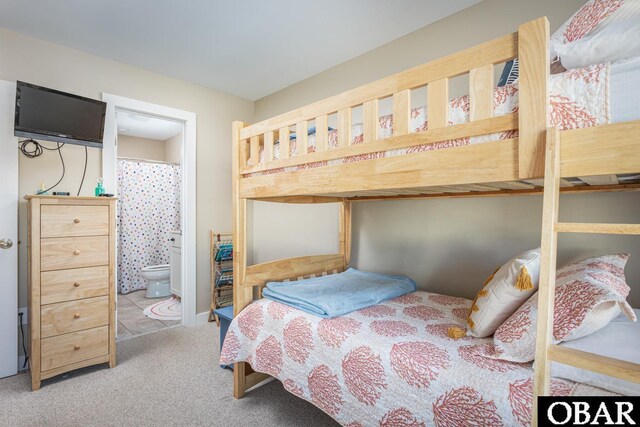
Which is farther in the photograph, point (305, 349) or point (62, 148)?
point (62, 148)

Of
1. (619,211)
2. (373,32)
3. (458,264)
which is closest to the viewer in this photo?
(619,211)

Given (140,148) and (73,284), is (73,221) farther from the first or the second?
(140,148)

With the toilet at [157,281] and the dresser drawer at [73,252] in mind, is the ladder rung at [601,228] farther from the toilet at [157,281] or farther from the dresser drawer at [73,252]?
the toilet at [157,281]

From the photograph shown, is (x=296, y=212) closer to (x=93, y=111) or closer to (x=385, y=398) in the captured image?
(x=93, y=111)

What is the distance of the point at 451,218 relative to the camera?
2.24 m

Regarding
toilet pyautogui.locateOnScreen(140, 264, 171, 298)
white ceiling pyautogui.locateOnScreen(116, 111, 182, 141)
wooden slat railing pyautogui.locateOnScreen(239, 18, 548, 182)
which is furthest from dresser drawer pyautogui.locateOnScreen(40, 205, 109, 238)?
toilet pyautogui.locateOnScreen(140, 264, 171, 298)

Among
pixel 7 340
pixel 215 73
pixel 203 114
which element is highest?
pixel 215 73

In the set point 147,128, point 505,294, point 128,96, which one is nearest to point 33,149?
point 128,96

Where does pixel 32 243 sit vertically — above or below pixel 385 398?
above

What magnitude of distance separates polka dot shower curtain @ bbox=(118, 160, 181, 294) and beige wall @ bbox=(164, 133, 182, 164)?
244 millimetres

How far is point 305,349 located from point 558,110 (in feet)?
4.44

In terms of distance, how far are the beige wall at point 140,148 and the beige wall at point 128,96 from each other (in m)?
2.28

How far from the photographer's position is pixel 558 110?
947 millimetres

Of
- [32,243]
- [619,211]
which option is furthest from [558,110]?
[32,243]
